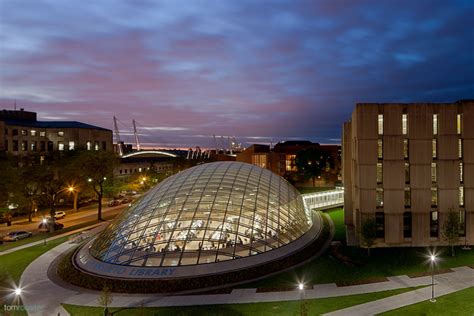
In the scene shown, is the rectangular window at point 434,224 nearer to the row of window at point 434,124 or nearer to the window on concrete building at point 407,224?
the window on concrete building at point 407,224

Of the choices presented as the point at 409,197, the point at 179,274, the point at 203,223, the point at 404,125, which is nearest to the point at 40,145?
the point at 203,223

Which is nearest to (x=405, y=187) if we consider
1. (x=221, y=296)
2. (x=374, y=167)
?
(x=374, y=167)

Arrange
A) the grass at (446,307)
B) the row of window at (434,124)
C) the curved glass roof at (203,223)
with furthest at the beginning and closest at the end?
1. the row of window at (434,124)
2. the curved glass roof at (203,223)
3. the grass at (446,307)

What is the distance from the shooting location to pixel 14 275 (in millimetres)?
27656

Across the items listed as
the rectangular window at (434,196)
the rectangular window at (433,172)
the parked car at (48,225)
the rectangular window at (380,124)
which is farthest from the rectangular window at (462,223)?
the parked car at (48,225)

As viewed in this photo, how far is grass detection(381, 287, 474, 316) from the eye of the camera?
1930 cm

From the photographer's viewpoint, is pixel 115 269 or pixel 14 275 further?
pixel 14 275

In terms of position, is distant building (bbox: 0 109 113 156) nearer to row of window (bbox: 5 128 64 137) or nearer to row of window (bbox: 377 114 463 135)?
row of window (bbox: 5 128 64 137)

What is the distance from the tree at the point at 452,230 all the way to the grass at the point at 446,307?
8842mm

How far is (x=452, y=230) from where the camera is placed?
29422 mm

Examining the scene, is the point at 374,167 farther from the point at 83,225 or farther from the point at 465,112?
the point at 83,225

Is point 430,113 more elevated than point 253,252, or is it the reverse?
point 430,113

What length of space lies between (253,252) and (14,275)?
20080 mm

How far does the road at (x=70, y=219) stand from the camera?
4706 cm
